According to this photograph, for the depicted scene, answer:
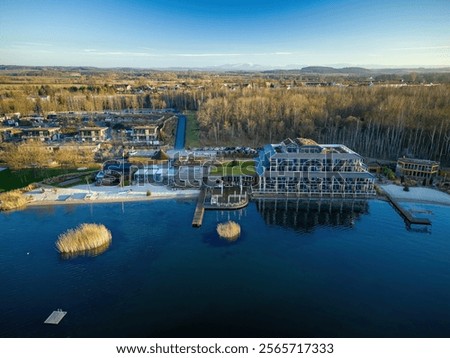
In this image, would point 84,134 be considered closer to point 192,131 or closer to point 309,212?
point 192,131

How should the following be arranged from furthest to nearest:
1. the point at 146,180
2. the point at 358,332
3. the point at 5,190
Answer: the point at 146,180 → the point at 5,190 → the point at 358,332

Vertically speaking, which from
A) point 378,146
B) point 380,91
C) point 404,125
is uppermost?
point 380,91

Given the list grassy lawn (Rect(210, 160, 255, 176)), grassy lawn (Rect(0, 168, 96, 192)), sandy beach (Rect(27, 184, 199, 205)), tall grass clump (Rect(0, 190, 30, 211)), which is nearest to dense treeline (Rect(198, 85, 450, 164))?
grassy lawn (Rect(210, 160, 255, 176))

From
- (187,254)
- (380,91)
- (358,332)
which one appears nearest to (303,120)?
(380,91)

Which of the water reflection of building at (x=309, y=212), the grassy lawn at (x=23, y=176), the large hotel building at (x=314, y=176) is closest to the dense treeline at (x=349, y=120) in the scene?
the large hotel building at (x=314, y=176)

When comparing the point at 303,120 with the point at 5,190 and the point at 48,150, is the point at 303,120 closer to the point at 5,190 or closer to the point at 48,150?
the point at 48,150

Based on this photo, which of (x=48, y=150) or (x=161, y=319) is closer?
(x=161, y=319)

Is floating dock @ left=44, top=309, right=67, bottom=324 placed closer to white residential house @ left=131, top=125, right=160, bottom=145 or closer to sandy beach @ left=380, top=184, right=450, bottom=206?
sandy beach @ left=380, top=184, right=450, bottom=206
